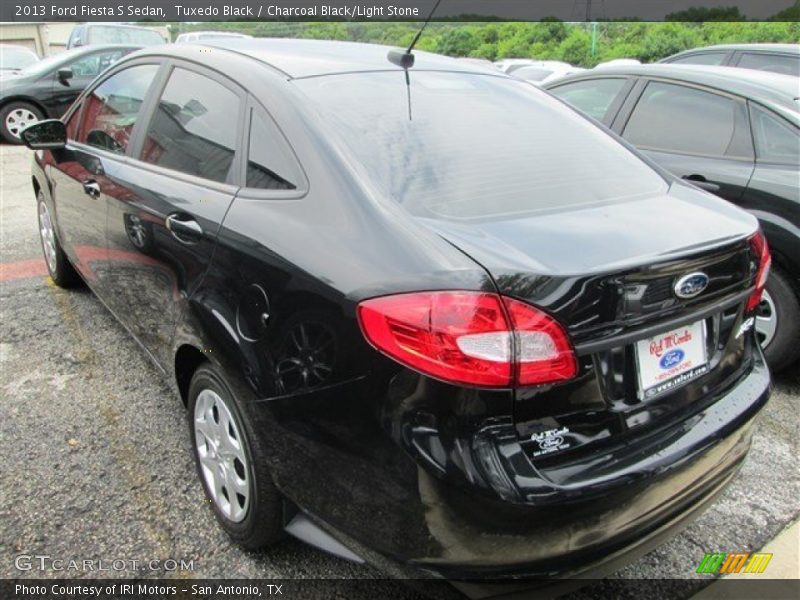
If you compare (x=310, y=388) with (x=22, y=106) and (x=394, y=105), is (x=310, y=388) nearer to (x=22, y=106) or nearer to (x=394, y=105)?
(x=394, y=105)

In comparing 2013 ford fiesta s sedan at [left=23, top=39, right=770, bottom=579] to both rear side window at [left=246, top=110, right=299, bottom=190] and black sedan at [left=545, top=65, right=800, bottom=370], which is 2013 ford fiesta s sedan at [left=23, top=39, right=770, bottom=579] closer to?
rear side window at [left=246, top=110, right=299, bottom=190]

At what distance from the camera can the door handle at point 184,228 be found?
7.12 ft

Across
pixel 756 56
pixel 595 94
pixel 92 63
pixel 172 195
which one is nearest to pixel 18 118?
pixel 92 63

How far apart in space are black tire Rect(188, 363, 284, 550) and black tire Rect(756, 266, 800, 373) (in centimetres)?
267

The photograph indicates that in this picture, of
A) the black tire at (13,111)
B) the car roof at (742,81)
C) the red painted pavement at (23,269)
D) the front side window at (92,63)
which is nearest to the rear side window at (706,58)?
the car roof at (742,81)

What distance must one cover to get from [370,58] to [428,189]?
1013mm

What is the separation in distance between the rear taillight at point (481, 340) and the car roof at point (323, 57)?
1137mm

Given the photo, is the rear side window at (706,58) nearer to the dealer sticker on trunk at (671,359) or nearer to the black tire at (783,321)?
the black tire at (783,321)

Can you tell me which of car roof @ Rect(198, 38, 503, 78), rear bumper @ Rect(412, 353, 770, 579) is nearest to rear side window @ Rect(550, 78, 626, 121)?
car roof @ Rect(198, 38, 503, 78)

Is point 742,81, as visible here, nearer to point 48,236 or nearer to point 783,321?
A: point 783,321

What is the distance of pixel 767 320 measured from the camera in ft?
Result: 11.2

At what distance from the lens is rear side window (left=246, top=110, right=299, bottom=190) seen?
1962 millimetres

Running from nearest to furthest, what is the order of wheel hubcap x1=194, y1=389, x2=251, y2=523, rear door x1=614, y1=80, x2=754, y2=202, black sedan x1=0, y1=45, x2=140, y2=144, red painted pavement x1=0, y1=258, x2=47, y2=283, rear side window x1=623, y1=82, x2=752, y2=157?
wheel hubcap x1=194, y1=389, x2=251, y2=523 → rear door x1=614, y1=80, x2=754, y2=202 → rear side window x1=623, y1=82, x2=752, y2=157 → red painted pavement x1=0, y1=258, x2=47, y2=283 → black sedan x1=0, y1=45, x2=140, y2=144

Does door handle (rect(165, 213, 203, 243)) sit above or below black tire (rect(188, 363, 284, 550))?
above
